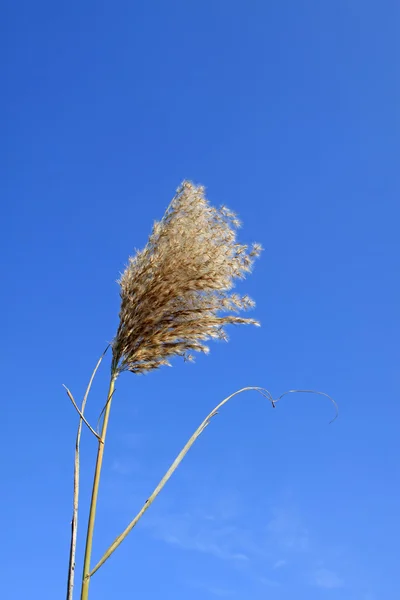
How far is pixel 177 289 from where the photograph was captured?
120 inches

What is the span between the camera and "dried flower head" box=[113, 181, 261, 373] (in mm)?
2984

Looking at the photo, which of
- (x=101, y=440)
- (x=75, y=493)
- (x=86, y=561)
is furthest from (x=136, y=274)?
(x=86, y=561)

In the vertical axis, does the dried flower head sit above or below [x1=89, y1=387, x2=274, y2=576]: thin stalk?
above

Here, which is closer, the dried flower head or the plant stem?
the plant stem

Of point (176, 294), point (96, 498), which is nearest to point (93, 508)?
point (96, 498)

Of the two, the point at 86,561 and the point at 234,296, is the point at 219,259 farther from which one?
the point at 86,561

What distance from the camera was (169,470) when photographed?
102 inches

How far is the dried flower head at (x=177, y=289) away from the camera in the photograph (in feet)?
9.79

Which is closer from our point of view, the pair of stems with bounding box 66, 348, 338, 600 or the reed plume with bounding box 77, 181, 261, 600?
the pair of stems with bounding box 66, 348, 338, 600

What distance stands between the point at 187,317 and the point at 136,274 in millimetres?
347

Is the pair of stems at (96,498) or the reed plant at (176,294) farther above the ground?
the reed plant at (176,294)

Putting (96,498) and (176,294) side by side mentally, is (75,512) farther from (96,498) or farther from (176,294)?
(176,294)

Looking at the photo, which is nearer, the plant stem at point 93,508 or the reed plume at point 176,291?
the plant stem at point 93,508

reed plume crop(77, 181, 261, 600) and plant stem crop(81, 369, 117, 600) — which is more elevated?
reed plume crop(77, 181, 261, 600)
